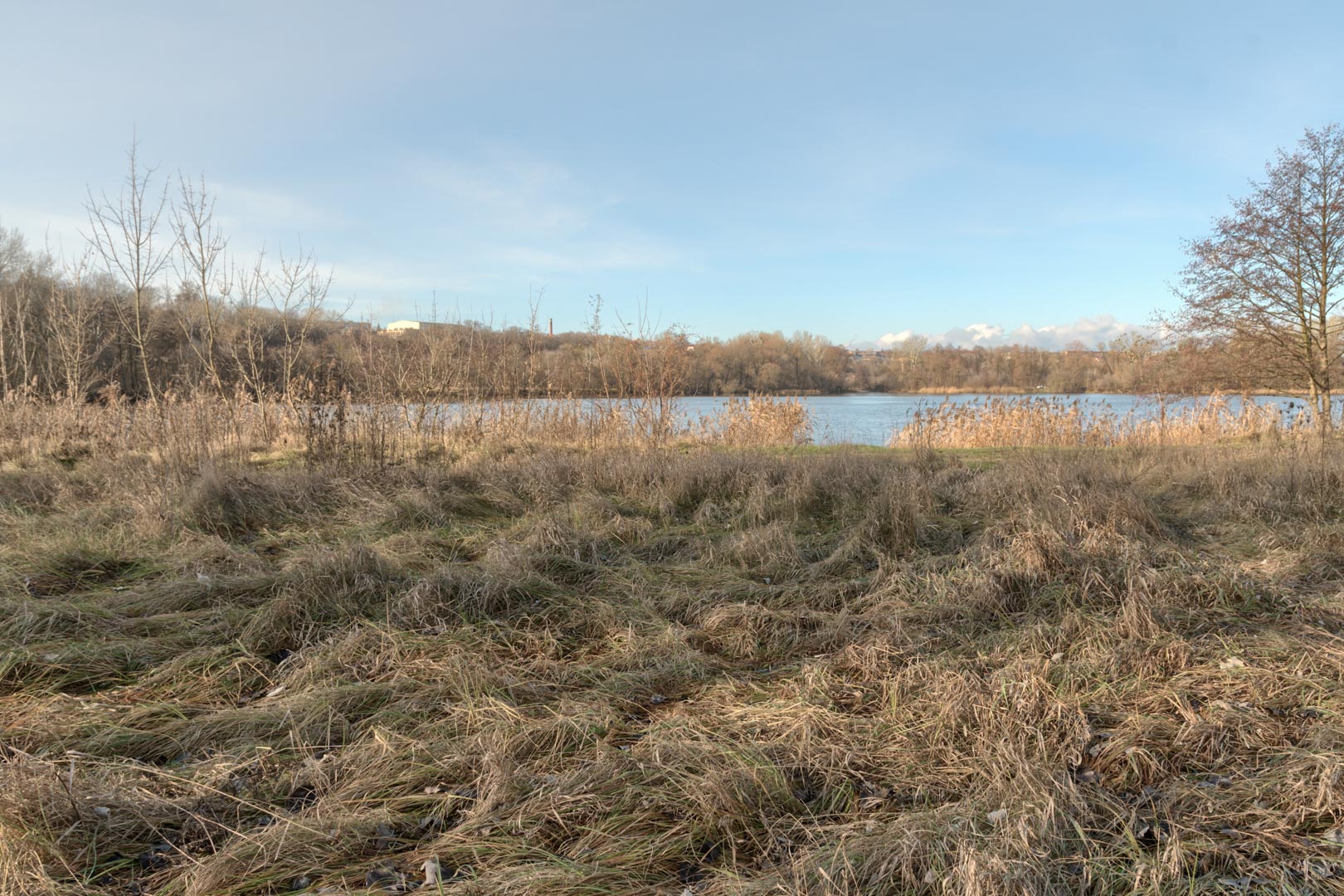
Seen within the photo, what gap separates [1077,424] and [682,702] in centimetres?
1175

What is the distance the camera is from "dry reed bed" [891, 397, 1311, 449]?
12.1 metres

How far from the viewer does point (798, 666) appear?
3.47 meters

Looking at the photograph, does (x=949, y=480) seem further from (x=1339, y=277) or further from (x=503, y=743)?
(x=1339, y=277)

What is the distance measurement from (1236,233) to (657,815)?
16.8 meters

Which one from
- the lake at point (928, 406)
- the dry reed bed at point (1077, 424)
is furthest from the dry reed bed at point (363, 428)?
the dry reed bed at point (1077, 424)

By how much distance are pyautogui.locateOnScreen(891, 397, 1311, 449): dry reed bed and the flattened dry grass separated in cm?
639

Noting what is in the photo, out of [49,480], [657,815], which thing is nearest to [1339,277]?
[657,815]

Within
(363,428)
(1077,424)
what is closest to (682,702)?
(363,428)

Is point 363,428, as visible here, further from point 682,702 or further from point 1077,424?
point 1077,424

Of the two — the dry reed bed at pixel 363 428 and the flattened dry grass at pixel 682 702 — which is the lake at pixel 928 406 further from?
the flattened dry grass at pixel 682 702

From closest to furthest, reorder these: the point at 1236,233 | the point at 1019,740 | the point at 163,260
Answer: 1. the point at 1019,740
2. the point at 163,260
3. the point at 1236,233

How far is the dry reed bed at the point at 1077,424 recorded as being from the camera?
12.1m

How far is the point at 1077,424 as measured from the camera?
12.2 meters

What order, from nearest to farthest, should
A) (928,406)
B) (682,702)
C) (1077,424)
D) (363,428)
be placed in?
(682,702)
(363,428)
(1077,424)
(928,406)
